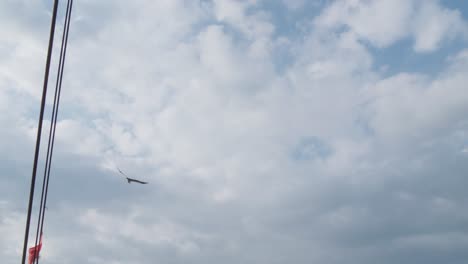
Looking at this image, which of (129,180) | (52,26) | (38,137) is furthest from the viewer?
(129,180)

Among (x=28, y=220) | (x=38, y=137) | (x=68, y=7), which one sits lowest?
(x=28, y=220)

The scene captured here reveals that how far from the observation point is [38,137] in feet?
69.7

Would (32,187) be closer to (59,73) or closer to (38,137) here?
(38,137)

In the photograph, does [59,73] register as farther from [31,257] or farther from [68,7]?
[31,257]

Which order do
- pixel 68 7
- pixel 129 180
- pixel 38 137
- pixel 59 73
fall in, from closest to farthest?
pixel 38 137
pixel 68 7
pixel 59 73
pixel 129 180

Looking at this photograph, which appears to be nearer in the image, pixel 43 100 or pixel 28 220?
pixel 43 100

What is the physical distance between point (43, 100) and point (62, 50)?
27.0 ft

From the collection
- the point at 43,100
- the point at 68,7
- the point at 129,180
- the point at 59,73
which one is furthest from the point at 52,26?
the point at 129,180

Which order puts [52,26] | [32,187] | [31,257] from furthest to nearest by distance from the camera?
[31,257]
[32,187]
[52,26]

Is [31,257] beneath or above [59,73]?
beneath

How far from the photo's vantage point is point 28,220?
79.0ft

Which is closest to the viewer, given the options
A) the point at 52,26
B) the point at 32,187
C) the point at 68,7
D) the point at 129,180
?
the point at 52,26

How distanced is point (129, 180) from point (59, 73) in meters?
26.9

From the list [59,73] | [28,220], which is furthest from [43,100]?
[59,73]
